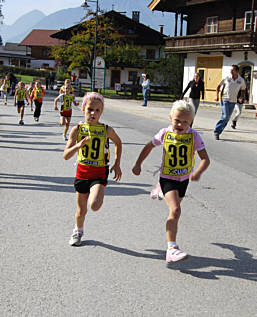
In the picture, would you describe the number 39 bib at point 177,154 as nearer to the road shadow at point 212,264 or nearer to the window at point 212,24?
the road shadow at point 212,264

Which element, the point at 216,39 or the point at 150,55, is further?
the point at 150,55

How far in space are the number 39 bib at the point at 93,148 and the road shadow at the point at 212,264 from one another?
2.69 feet

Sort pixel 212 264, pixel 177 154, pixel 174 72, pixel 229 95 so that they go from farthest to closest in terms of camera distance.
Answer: pixel 174 72 → pixel 229 95 → pixel 177 154 → pixel 212 264

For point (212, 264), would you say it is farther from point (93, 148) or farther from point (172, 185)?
point (93, 148)

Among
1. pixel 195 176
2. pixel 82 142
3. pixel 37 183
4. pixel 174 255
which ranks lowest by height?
pixel 37 183

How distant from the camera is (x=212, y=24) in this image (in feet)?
127

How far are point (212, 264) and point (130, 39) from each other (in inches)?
2647

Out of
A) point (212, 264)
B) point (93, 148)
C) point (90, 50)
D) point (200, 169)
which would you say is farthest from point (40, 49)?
point (212, 264)

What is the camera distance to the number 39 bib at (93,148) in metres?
4.73

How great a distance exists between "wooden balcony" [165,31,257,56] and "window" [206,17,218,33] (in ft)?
8.11

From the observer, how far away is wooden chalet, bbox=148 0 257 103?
32906 mm

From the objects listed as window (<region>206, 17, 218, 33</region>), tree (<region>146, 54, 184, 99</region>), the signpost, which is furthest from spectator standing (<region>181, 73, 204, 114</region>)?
tree (<region>146, 54, 184, 99</region>)

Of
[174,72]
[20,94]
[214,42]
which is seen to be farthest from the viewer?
[174,72]

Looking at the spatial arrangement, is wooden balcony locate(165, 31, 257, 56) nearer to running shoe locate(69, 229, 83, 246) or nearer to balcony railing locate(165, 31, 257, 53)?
balcony railing locate(165, 31, 257, 53)
